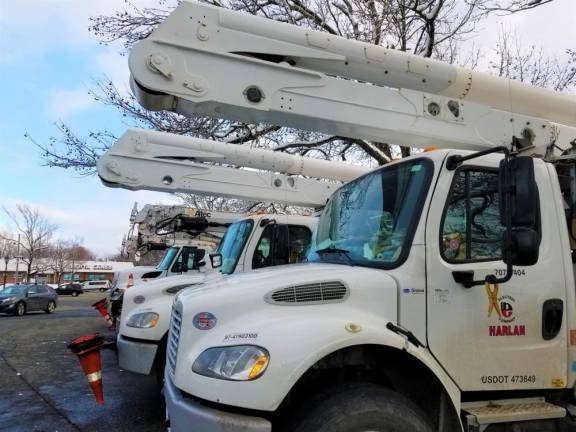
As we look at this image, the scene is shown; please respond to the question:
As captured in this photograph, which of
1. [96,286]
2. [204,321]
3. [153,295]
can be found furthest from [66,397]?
[96,286]

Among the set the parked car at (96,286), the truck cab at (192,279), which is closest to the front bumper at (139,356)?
the truck cab at (192,279)

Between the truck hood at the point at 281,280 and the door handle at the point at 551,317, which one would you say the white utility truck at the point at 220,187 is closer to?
the truck hood at the point at 281,280

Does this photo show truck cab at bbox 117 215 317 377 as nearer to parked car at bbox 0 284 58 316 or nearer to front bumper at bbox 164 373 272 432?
front bumper at bbox 164 373 272 432

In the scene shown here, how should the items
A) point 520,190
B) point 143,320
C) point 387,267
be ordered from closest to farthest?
point 520,190 < point 387,267 < point 143,320

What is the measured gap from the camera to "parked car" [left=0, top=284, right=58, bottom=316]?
24167mm

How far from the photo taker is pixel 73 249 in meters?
89.1

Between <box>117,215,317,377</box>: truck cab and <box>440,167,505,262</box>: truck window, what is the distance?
9.56 ft

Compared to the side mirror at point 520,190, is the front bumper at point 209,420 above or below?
below

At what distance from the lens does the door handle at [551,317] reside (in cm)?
344

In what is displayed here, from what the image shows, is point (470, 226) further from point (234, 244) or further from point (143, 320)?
point (234, 244)

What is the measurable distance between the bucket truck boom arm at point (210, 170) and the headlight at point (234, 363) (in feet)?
20.6

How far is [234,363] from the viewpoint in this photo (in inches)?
106

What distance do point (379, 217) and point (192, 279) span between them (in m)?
4.02

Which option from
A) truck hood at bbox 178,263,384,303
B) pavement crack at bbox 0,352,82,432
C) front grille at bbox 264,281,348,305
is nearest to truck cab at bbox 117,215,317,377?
pavement crack at bbox 0,352,82,432
